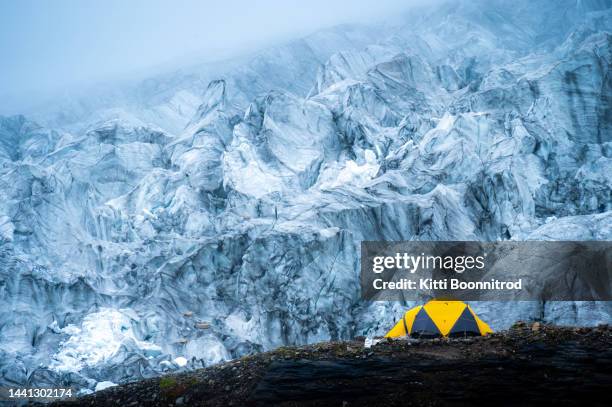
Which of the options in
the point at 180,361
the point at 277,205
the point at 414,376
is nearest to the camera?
the point at 414,376

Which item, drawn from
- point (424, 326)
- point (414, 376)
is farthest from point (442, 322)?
point (414, 376)

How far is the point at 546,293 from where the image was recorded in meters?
15.4

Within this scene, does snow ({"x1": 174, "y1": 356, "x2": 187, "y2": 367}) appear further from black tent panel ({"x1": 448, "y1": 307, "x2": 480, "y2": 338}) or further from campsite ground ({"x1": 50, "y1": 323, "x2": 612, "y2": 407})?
black tent panel ({"x1": 448, "y1": 307, "x2": 480, "y2": 338})

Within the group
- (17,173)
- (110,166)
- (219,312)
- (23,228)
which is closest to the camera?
(219,312)

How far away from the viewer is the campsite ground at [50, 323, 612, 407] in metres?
7.75

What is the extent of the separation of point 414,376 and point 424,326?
3699mm

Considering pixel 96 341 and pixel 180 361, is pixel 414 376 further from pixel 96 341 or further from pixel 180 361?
pixel 96 341

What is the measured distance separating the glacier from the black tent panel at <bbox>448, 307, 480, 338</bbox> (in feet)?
11.2

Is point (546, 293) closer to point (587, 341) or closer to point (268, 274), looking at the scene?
Result: point (587, 341)

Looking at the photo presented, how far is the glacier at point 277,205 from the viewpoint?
19797 millimetres

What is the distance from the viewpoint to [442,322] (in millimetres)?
11711

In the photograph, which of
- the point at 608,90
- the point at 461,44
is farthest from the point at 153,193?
the point at 461,44

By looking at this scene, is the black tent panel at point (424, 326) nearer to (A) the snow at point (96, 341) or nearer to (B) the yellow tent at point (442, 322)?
(B) the yellow tent at point (442, 322)

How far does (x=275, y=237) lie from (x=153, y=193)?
9.55 meters
